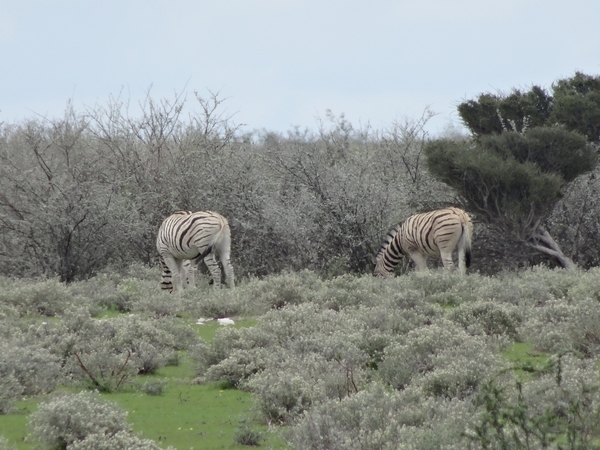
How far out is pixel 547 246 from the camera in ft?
60.5

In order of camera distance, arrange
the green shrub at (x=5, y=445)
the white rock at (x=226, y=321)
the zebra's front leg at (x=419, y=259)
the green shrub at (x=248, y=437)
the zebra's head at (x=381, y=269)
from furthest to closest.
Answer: the zebra's head at (x=381, y=269), the zebra's front leg at (x=419, y=259), the white rock at (x=226, y=321), the green shrub at (x=248, y=437), the green shrub at (x=5, y=445)

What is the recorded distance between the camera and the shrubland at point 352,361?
219 inches

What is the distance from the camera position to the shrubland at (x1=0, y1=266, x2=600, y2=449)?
18.3 ft

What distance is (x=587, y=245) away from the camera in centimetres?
1914

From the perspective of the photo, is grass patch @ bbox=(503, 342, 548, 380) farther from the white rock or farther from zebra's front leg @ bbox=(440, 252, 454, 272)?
zebra's front leg @ bbox=(440, 252, 454, 272)

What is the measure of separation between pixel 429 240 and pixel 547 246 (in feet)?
11.1

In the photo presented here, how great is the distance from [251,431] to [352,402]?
2.84 ft

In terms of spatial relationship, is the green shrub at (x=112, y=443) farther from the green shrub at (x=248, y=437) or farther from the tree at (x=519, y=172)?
the tree at (x=519, y=172)

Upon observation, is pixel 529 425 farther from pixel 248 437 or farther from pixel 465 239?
pixel 465 239

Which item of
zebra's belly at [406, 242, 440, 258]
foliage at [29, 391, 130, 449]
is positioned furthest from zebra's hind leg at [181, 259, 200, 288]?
foliage at [29, 391, 130, 449]

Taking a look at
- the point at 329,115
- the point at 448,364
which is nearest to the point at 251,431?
the point at 448,364

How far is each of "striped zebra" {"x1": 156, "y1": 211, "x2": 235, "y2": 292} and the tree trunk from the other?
643cm

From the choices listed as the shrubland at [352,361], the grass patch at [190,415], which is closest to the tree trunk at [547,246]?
the shrubland at [352,361]

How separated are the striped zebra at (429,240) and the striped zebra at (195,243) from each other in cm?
337
